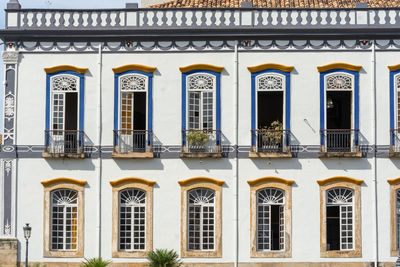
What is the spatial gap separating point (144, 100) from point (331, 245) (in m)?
7.73

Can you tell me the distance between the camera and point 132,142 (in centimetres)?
2388

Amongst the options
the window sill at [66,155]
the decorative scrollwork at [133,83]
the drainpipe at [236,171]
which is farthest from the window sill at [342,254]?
the window sill at [66,155]

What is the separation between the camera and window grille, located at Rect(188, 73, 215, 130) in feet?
78.9

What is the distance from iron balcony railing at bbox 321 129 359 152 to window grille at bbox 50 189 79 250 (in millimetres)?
8317

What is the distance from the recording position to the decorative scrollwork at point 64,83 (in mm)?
24188

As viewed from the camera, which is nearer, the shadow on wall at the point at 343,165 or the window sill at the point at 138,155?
the window sill at the point at 138,155

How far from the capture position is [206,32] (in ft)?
78.9

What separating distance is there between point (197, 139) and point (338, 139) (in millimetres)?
4576

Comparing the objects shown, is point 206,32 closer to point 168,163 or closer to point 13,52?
point 168,163

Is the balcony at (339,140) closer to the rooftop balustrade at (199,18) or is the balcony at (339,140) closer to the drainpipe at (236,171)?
the drainpipe at (236,171)

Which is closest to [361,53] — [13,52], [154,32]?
[154,32]

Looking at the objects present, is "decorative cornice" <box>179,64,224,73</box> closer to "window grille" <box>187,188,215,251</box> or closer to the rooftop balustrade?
the rooftop balustrade

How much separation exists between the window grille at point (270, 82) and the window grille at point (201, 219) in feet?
12.5

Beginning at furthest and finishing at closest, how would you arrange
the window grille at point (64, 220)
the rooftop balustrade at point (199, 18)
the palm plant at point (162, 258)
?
the rooftop balustrade at point (199, 18) → the window grille at point (64, 220) → the palm plant at point (162, 258)
